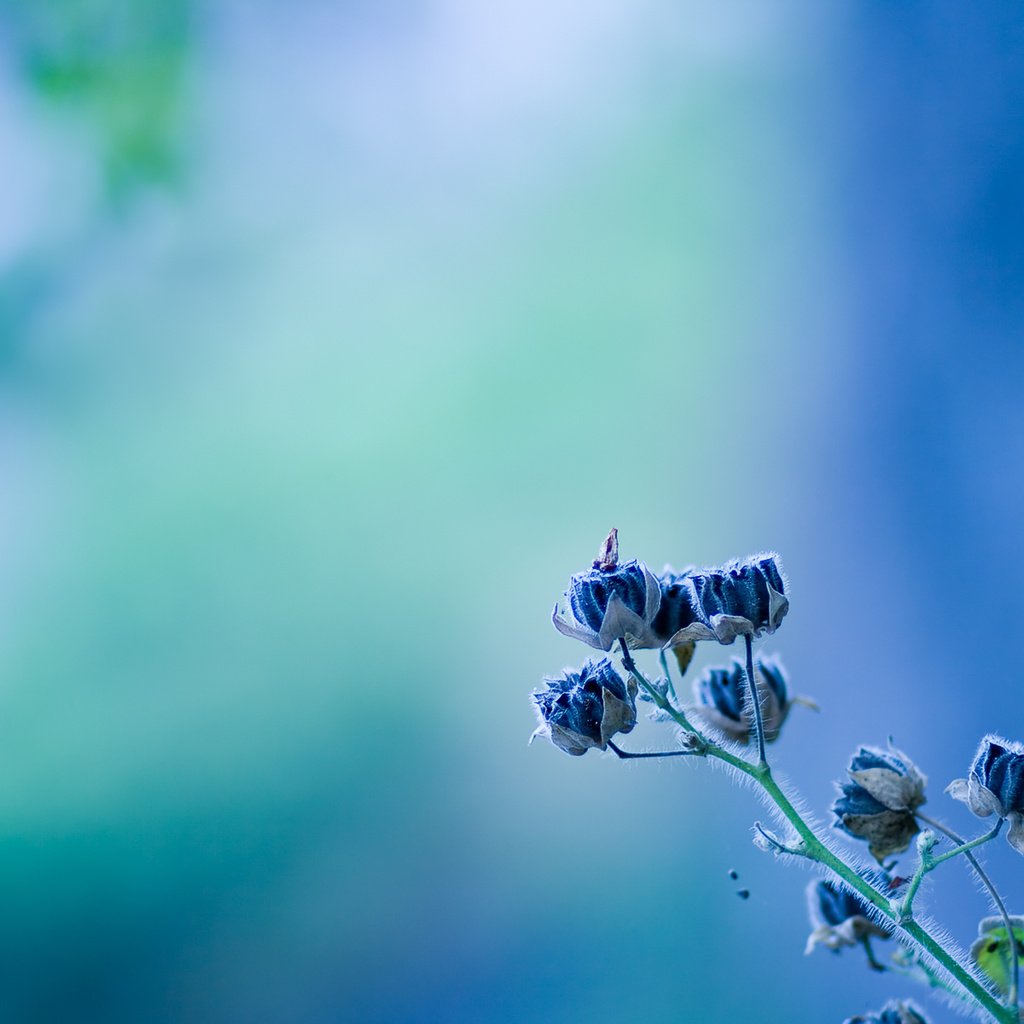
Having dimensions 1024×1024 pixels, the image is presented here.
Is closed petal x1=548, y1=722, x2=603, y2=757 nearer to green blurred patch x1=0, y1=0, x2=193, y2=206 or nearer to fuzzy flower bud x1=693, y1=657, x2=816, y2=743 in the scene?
fuzzy flower bud x1=693, y1=657, x2=816, y2=743

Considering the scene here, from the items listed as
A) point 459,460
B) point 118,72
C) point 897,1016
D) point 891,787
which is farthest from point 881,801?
point 118,72

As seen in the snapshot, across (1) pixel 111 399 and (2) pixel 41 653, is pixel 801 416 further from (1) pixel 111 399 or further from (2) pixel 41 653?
(2) pixel 41 653

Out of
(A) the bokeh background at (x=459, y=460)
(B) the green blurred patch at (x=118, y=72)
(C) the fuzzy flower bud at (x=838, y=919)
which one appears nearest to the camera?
(C) the fuzzy flower bud at (x=838, y=919)

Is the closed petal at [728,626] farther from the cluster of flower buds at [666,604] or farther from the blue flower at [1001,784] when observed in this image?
the blue flower at [1001,784]

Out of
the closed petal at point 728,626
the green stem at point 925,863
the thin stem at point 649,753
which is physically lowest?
the green stem at point 925,863

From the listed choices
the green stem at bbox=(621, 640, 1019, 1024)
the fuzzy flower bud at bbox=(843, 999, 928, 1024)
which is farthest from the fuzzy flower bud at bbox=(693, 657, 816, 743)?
the fuzzy flower bud at bbox=(843, 999, 928, 1024)

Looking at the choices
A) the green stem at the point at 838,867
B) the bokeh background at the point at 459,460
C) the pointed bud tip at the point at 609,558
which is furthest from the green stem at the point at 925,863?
the bokeh background at the point at 459,460

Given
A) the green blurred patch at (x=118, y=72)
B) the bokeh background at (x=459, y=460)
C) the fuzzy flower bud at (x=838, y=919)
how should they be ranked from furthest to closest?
the green blurred patch at (x=118, y=72), the bokeh background at (x=459, y=460), the fuzzy flower bud at (x=838, y=919)
